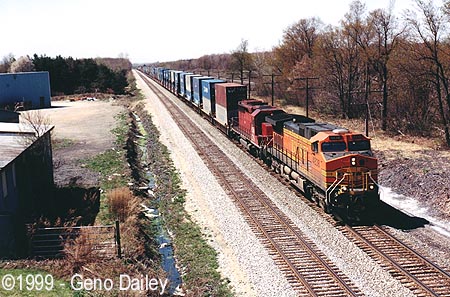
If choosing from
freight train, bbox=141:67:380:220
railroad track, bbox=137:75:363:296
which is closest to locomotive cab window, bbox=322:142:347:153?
freight train, bbox=141:67:380:220

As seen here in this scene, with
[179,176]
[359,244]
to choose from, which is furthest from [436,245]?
[179,176]

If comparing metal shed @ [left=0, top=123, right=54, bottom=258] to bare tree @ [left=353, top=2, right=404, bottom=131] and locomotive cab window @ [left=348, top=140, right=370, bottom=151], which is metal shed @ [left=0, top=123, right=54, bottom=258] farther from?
bare tree @ [left=353, top=2, right=404, bottom=131]

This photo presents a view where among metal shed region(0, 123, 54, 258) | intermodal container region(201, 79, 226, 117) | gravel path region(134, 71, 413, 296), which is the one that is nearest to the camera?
gravel path region(134, 71, 413, 296)

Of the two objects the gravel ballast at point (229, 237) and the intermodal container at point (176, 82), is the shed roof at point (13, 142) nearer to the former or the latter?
the gravel ballast at point (229, 237)

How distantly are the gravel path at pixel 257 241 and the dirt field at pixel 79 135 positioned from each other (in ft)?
21.3

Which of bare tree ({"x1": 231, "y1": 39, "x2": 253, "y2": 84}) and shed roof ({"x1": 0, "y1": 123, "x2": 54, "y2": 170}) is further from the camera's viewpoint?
bare tree ({"x1": 231, "y1": 39, "x2": 253, "y2": 84})

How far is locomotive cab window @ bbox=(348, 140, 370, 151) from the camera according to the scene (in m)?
19.8

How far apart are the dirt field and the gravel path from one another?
6.48 meters

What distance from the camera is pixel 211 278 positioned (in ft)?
50.4

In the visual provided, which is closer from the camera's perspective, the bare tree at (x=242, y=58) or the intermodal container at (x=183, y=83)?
the intermodal container at (x=183, y=83)

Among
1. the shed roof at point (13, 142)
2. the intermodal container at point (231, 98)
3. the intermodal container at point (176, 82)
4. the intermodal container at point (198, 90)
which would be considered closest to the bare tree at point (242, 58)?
the intermodal container at point (176, 82)

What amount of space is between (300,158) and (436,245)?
7629 millimetres

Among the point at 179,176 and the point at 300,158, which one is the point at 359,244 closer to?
the point at 300,158

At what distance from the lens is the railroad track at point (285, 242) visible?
14.3 metres
